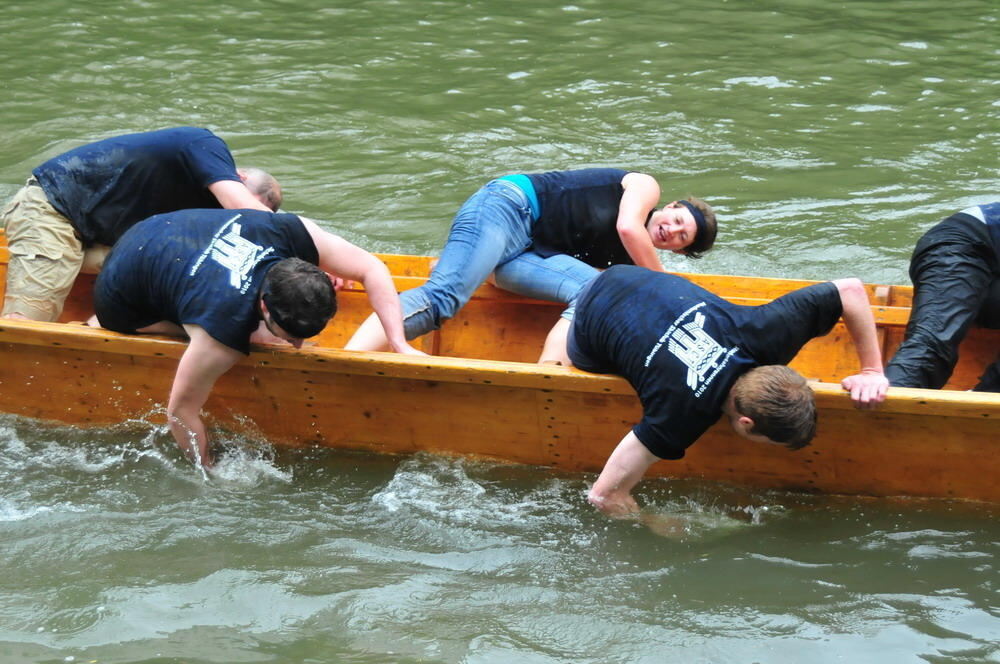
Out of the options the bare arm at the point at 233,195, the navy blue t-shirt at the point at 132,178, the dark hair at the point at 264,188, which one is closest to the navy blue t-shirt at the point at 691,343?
the bare arm at the point at 233,195

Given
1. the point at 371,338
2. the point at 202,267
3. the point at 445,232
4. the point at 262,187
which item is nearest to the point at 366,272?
the point at 371,338

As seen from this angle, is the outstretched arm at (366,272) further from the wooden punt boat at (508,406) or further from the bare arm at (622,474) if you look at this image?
the bare arm at (622,474)

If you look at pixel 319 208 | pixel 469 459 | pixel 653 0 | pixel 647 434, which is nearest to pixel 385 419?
pixel 469 459

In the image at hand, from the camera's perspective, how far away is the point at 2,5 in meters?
14.0

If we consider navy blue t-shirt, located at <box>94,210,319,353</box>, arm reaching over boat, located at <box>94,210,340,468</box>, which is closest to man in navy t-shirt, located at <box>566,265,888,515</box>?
arm reaching over boat, located at <box>94,210,340,468</box>

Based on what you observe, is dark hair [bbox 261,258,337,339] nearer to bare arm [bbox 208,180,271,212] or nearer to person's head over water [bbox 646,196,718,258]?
bare arm [bbox 208,180,271,212]

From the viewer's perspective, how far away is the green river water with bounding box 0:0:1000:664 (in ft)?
15.2

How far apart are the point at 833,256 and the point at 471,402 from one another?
3.90 metres

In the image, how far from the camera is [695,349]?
15.5 feet

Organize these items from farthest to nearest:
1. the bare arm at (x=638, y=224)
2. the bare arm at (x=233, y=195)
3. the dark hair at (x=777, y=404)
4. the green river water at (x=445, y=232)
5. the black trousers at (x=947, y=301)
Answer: the bare arm at (x=233, y=195) → the bare arm at (x=638, y=224) → the black trousers at (x=947, y=301) → the green river water at (x=445, y=232) → the dark hair at (x=777, y=404)

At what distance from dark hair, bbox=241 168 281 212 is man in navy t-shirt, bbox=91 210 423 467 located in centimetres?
79

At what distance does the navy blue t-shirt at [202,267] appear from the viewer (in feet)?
16.6

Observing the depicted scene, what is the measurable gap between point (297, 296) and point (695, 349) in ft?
5.29

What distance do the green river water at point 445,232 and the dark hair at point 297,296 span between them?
1.02 metres
